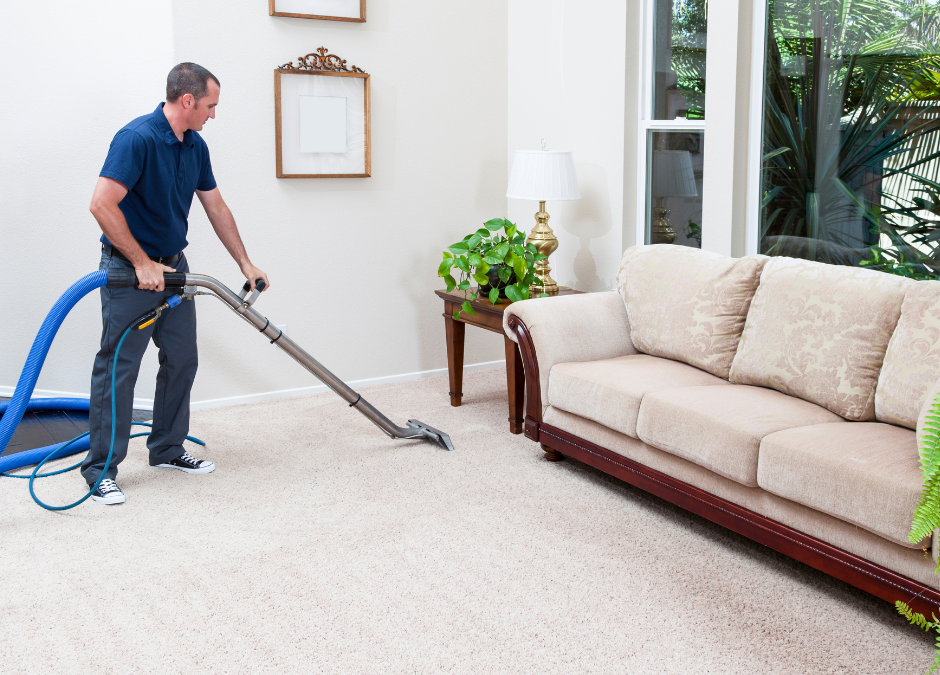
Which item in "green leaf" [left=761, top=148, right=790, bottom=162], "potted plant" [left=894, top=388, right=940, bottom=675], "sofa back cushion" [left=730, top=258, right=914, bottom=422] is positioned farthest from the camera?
"green leaf" [left=761, top=148, right=790, bottom=162]

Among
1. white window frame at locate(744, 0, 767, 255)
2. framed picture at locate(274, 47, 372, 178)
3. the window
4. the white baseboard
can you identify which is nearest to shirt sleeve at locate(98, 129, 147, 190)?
framed picture at locate(274, 47, 372, 178)

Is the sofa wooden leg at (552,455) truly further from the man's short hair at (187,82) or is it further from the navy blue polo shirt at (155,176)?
the man's short hair at (187,82)

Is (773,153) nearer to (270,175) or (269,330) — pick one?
(269,330)

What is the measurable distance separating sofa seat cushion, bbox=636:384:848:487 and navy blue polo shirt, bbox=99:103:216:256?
1722 millimetres

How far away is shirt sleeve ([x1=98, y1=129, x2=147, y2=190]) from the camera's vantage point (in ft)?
9.04

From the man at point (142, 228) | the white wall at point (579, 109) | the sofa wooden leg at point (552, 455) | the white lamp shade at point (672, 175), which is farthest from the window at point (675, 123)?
the man at point (142, 228)

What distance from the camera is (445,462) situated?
10.8ft

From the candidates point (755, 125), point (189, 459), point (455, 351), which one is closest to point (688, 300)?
point (755, 125)

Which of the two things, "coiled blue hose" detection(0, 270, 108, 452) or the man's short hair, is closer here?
"coiled blue hose" detection(0, 270, 108, 452)

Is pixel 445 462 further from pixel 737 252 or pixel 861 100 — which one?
pixel 861 100

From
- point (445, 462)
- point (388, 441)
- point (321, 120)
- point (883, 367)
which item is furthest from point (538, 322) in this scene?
point (321, 120)

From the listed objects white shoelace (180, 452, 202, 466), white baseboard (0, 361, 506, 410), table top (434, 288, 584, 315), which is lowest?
white shoelace (180, 452, 202, 466)

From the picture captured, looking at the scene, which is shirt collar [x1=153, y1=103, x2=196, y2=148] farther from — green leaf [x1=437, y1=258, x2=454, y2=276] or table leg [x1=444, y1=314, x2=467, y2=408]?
table leg [x1=444, y1=314, x2=467, y2=408]

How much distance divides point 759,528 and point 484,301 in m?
1.80
